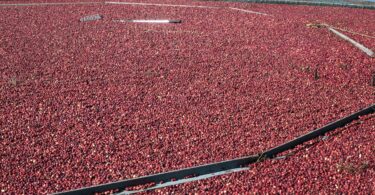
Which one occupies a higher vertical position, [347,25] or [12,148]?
[347,25]

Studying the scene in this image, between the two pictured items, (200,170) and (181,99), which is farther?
(181,99)

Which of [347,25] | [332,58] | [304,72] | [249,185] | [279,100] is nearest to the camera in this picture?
[249,185]

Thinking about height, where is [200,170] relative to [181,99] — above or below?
below

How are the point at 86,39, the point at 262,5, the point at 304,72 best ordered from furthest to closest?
the point at 262,5
the point at 86,39
the point at 304,72

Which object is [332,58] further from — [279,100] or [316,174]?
[316,174]

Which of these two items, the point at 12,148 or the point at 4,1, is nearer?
the point at 12,148

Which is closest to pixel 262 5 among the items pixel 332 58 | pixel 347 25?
pixel 347 25

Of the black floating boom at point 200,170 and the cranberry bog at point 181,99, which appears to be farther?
the cranberry bog at point 181,99

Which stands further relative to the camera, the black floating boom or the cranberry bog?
the cranberry bog
